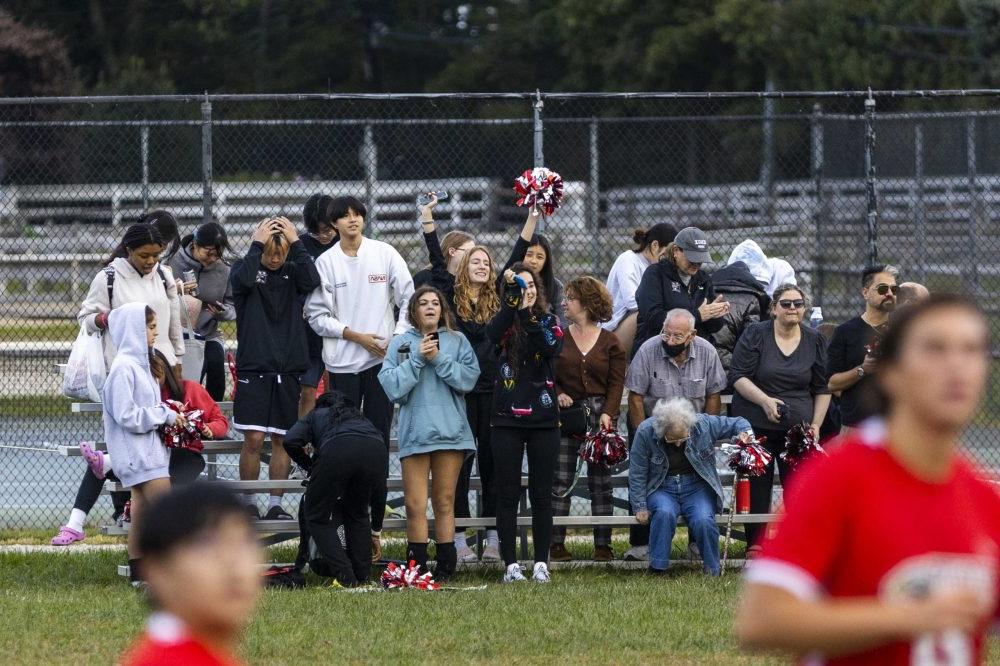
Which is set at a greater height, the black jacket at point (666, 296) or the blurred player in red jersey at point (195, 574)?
the black jacket at point (666, 296)

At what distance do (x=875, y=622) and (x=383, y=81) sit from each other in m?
39.6

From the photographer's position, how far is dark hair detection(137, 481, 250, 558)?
218 cm

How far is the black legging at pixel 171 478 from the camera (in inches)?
328

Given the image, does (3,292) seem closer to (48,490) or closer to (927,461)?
(48,490)

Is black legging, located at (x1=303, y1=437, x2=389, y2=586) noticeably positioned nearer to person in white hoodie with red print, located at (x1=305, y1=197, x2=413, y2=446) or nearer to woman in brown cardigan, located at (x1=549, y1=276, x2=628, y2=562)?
person in white hoodie with red print, located at (x1=305, y1=197, x2=413, y2=446)

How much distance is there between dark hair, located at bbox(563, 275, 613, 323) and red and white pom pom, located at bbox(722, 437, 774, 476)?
44.4 inches

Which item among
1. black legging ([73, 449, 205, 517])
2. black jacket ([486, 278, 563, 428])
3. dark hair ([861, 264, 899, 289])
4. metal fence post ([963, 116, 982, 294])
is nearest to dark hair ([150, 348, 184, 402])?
black legging ([73, 449, 205, 517])

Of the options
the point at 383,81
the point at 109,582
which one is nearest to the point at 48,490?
the point at 109,582

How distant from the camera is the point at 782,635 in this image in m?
2.24

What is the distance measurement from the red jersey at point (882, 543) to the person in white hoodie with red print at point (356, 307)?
654 cm

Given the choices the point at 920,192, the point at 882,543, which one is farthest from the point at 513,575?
the point at 920,192

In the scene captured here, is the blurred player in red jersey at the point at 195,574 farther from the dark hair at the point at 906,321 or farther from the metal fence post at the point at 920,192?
the metal fence post at the point at 920,192

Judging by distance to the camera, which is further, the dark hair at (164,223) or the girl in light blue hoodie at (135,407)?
the dark hair at (164,223)

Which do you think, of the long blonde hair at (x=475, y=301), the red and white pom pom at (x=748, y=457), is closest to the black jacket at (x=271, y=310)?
the long blonde hair at (x=475, y=301)
